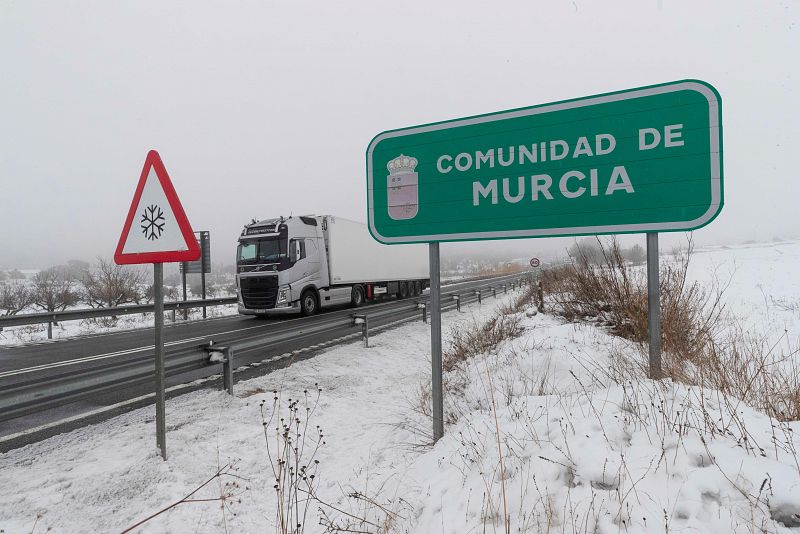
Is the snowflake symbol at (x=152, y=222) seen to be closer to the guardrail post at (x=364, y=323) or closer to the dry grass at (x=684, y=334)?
the dry grass at (x=684, y=334)

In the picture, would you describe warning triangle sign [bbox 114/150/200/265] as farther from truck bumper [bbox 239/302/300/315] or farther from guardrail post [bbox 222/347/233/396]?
truck bumper [bbox 239/302/300/315]

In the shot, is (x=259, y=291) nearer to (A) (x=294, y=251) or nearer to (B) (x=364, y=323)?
(A) (x=294, y=251)

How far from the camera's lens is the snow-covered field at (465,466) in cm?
175

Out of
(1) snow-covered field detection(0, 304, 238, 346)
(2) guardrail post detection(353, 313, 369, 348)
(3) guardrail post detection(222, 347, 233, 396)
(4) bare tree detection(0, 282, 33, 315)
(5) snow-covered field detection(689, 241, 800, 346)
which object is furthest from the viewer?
(4) bare tree detection(0, 282, 33, 315)

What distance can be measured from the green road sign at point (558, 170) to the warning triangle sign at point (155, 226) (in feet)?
5.27

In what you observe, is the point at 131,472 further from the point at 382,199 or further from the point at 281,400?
the point at 382,199

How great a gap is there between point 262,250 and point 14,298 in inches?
657

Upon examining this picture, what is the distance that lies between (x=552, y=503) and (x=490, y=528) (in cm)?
34

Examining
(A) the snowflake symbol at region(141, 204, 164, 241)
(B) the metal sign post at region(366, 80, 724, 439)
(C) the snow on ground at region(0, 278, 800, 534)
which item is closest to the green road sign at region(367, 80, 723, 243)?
(B) the metal sign post at region(366, 80, 724, 439)

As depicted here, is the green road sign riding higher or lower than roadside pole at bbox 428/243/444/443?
higher

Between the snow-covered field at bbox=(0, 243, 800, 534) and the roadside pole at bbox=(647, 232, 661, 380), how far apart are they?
172mm

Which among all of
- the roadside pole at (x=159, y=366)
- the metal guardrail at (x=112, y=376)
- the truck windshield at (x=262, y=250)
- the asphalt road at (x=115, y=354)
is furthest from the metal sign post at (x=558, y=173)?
the truck windshield at (x=262, y=250)

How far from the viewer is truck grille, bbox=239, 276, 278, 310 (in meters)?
13.6

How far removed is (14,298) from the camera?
19.9m
